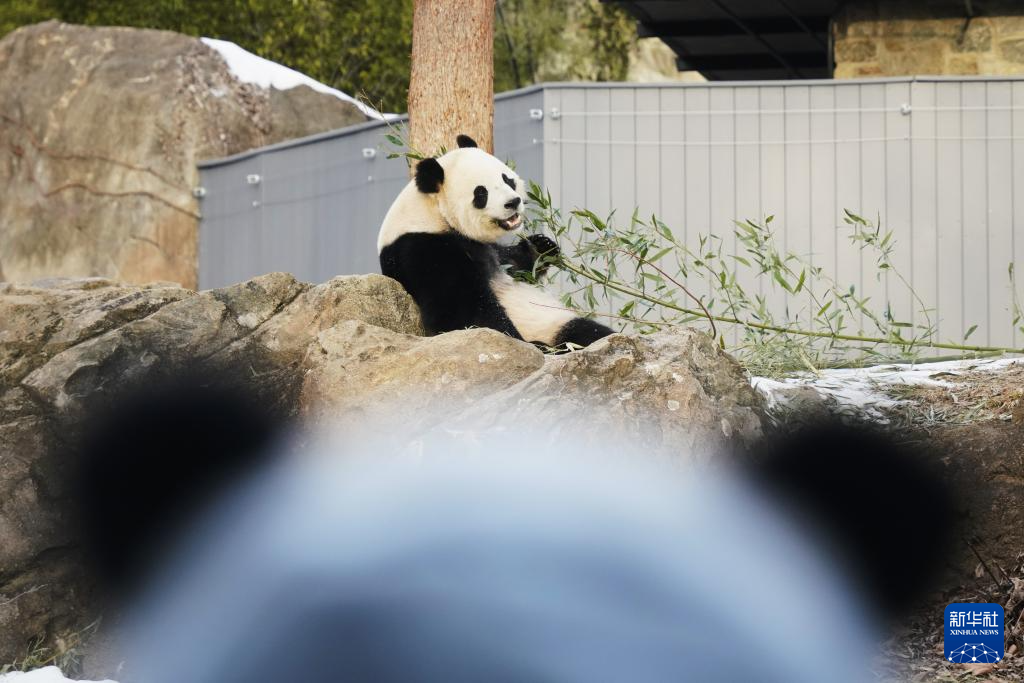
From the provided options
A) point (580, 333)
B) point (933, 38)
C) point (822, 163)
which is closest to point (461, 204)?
point (580, 333)

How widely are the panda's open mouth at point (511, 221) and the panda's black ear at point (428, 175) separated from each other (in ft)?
0.98

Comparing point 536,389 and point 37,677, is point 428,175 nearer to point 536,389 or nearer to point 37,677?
point 536,389

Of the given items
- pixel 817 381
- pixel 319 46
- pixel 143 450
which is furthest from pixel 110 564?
pixel 319 46

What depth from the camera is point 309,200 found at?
9.74 metres

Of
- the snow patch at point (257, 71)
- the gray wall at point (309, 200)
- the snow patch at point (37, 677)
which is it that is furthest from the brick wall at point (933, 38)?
the snow patch at point (37, 677)

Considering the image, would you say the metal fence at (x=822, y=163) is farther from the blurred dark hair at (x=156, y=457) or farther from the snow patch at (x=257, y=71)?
the blurred dark hair at (x=156, y=457)

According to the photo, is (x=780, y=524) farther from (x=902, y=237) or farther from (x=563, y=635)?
(x=902, y=237)

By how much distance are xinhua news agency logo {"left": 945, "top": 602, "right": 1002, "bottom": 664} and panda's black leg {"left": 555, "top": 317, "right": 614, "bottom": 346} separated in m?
1.66

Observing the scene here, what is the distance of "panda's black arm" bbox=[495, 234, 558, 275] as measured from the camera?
531 cm

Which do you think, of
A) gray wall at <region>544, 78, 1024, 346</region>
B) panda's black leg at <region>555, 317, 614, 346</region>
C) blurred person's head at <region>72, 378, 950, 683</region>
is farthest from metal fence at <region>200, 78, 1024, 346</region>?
blurred person's head at <region>72, 378, 950, 683</region>

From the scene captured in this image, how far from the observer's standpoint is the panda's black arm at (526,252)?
Result: 17.4ft

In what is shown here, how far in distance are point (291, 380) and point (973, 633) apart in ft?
7.31

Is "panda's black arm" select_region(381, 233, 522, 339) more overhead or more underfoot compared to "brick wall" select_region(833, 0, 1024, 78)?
more underfoot

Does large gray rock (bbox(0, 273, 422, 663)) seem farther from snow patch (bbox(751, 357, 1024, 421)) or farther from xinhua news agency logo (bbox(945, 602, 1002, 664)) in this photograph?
xinhua news agency logo (bbox(945, 602, 1002, 664))
